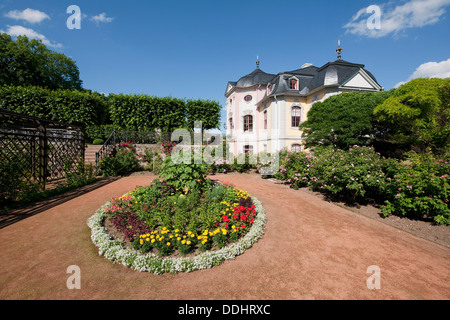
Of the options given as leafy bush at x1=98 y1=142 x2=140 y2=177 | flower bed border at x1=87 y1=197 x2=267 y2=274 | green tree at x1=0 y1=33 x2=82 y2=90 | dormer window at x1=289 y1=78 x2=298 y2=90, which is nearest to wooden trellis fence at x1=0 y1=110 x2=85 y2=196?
leafy bush at x1=98 y1=142 x2=140 y2=177

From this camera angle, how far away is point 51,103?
15.2 m

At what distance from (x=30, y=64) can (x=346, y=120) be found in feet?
116

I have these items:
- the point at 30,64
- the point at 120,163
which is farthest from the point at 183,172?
the point at 30,64

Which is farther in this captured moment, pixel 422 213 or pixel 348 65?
pixel 348 65

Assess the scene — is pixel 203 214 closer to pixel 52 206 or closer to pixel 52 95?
pixel 52 206

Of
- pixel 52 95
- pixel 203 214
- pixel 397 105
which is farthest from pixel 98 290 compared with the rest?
pixel 52 95

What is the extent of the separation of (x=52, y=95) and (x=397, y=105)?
23274 mm

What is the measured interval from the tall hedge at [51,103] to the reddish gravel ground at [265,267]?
1440cm

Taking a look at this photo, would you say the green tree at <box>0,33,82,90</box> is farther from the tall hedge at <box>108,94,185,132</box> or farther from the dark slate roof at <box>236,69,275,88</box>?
the dark slate roof at <box>236,69,275,88</box>

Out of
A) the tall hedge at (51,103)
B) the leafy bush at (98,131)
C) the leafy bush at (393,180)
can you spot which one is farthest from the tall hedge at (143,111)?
the leafy bush at (393,180)

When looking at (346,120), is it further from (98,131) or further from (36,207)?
(98,131)

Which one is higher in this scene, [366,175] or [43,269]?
[366,175]

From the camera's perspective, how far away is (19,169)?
240 inches

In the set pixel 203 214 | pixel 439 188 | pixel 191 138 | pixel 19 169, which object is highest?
pixel 191 138
